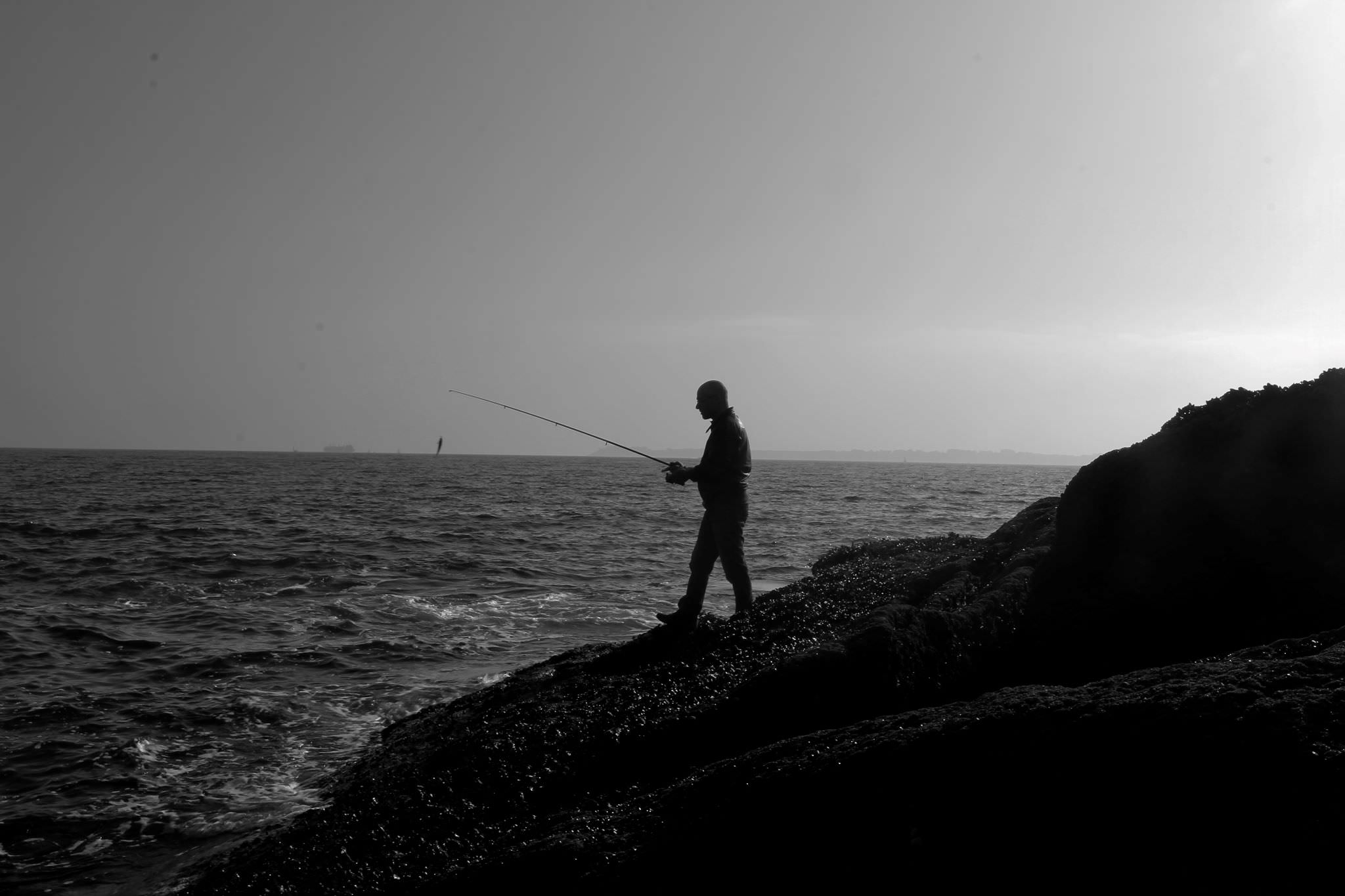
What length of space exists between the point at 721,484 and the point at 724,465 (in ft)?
0.51

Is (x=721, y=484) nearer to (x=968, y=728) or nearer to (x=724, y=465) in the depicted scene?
(x=724, y=465)

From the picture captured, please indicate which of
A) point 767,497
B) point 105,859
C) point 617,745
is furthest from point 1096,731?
point 767,497

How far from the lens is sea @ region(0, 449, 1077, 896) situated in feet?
16.5

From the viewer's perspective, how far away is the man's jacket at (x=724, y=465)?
263 inches

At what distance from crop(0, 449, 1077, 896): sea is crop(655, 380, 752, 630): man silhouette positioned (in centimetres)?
236

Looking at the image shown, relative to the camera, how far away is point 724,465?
6.72m

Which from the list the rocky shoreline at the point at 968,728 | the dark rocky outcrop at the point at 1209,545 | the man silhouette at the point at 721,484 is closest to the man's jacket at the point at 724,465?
the man silhouette at the point at 721,484

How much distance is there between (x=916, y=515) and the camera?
81.5 ft

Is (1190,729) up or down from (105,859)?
up

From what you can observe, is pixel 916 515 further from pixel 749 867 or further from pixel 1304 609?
pixel 749 867

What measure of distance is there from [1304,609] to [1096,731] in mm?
2394

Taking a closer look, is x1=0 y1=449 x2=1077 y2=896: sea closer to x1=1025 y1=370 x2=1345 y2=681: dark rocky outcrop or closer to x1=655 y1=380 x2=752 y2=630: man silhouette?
x1=655 y1=380 x2=752 y2=630: man silhouette

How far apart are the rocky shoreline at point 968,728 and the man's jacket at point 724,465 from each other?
36.8 inches

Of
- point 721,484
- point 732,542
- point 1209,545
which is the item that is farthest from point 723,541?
point 1209,545
